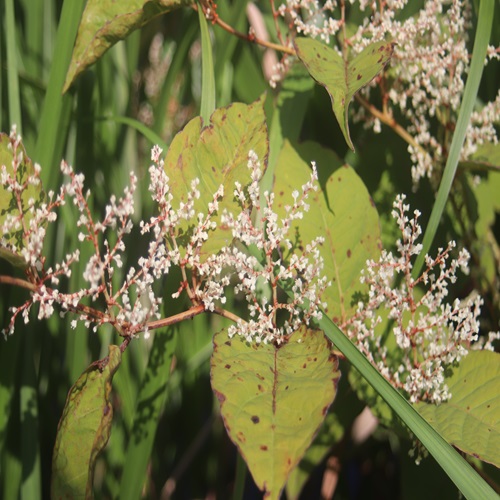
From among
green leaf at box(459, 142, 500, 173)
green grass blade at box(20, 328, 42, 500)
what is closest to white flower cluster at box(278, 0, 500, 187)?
green leaf at box(459, 142, 500, 173)

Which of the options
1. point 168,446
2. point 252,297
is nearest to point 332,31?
point 252,297

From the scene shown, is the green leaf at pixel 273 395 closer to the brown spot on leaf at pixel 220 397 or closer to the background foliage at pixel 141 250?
the brown spot on leaf at pixel 220 397

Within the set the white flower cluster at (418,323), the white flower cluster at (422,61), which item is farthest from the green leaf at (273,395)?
the white flower cluster at (422,61)

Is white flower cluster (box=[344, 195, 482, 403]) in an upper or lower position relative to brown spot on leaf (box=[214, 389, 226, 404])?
upper

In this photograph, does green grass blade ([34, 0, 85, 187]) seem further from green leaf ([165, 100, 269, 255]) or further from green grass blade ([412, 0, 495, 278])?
green grass blade ([412, 0, 495, 278])

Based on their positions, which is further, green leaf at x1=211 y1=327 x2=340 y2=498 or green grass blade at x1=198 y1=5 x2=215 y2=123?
green grass blade at x1=198 y1=5 x2=215 y2=123

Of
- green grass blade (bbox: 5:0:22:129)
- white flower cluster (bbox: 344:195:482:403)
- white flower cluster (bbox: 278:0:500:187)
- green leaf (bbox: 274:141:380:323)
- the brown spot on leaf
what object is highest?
green grass blade (bbox: 5:0:22:129)

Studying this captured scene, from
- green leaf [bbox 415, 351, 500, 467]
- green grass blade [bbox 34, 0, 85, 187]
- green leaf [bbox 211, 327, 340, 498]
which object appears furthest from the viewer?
green grass blade [bbox 34, 0, 85, 187]
